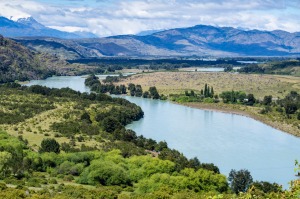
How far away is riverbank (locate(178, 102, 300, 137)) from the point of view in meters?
79.8

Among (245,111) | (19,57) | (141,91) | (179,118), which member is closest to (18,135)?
(179,118)

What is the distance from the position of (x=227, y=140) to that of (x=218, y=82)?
2990 inches

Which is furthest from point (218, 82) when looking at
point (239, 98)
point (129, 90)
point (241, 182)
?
point (241, 182)

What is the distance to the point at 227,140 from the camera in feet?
228

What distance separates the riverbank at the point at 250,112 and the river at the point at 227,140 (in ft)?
5.86

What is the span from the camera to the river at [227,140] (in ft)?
182

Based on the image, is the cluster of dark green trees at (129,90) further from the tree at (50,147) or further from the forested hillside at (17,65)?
the tree at (50,147)

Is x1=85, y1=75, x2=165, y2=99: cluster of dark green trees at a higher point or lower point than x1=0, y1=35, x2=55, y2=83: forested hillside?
lower

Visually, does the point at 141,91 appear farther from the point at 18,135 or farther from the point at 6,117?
the point at 18,135

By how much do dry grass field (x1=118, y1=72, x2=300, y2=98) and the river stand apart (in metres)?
34.3

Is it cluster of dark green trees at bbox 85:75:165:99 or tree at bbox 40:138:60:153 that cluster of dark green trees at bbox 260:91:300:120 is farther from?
tree at bbox 40:138:60:153

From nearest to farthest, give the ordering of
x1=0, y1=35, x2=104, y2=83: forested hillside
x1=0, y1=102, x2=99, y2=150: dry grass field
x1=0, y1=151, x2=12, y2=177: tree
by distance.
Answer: x1=0, y1=151, x2=12, y2=177: tree < x1=0, y1=102, x2=99, y2=150: dry grass field < x1=0, y1=35, x2=104, y2=83: forested hillside

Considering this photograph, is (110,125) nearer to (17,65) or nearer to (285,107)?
→ (285,107)

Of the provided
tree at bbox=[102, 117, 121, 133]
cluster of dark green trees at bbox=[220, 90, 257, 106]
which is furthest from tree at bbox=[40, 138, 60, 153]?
cluster of dark green trees at bbox=[220, 90, 257, 106]
